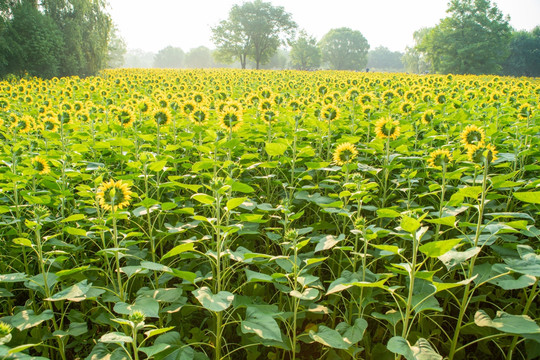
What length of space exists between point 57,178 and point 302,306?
2.22m

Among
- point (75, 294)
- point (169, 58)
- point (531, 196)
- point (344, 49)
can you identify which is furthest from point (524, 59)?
point (169, 58)

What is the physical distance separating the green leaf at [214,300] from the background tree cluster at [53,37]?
21343mm

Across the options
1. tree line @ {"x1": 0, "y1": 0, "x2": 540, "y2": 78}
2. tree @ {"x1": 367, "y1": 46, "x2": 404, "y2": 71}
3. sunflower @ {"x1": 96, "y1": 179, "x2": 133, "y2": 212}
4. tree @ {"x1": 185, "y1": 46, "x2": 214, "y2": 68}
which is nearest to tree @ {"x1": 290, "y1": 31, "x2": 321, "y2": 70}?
Answer: tree line @ {"x1": 0, "y1": 0, "x2": 540, "y2": 78}

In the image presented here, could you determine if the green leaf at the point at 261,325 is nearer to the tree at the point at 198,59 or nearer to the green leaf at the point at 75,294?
the green leaf at the point at 75,294

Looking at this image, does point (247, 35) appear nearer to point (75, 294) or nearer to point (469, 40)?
point (469, 40)

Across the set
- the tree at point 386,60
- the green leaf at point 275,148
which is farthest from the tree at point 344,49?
the green leaf at point 275,148

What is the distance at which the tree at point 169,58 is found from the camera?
140875mm

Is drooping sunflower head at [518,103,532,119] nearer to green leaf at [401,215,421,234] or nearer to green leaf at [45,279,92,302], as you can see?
green leaf at [401,215,421,234]

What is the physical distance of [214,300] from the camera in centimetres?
163

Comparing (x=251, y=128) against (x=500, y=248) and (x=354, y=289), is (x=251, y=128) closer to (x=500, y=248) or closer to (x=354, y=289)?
(x=354, y=289)

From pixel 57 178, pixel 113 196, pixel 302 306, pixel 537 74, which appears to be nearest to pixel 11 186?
pixel 57 178

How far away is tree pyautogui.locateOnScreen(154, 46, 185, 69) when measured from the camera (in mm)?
140875

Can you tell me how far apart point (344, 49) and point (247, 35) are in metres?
52.3

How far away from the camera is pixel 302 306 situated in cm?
215
